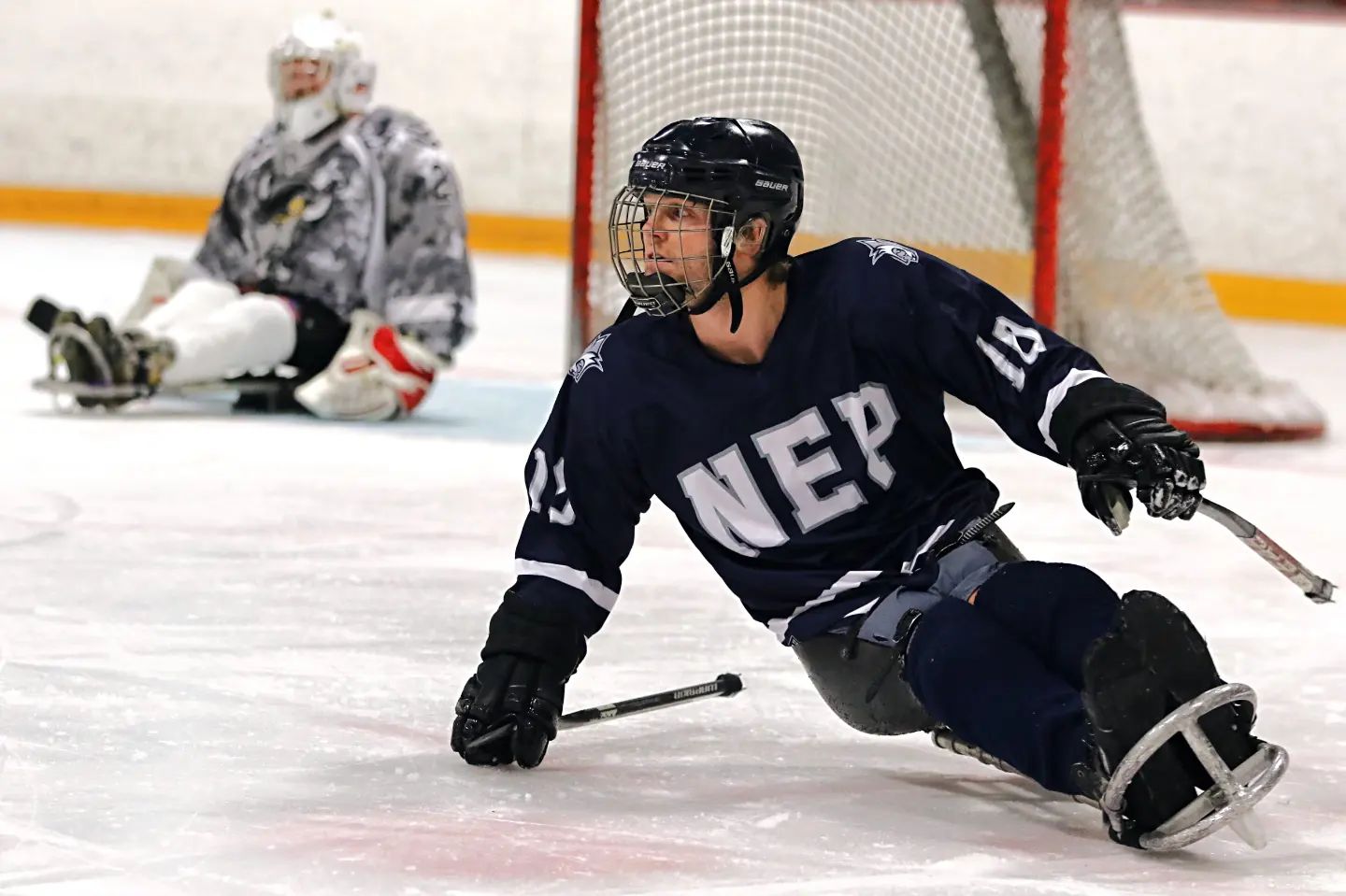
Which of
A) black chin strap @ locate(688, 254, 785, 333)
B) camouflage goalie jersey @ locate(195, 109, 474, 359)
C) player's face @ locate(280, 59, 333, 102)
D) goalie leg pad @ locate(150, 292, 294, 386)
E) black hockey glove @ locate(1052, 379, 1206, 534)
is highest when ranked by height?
black chin strap @ locate(688, 254, 785, 333)

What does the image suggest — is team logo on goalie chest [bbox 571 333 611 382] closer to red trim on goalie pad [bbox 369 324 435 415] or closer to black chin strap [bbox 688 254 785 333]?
black chin strap [bbox 688 254 785 333]

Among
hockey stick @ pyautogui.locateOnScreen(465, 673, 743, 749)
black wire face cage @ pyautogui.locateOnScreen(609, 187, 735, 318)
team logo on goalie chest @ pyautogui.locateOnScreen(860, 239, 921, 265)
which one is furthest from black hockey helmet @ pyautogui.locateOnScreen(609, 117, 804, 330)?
hockey stick @ pyautogui.locateOnScreen(465, 673, 743, 749)

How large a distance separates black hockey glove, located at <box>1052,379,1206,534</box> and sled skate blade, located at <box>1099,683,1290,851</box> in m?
0.18

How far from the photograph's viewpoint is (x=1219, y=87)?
9359 mm

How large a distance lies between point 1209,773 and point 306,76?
12.7 feet

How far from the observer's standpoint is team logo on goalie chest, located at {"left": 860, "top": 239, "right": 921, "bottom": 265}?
2072 millimetres

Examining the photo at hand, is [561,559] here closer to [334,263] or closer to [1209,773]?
[1209,773]

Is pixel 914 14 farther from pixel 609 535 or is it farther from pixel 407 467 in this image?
pixel 609 535

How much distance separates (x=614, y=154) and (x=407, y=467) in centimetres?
134

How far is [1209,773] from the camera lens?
1.68 m

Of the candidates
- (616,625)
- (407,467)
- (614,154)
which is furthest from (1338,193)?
(616,625)

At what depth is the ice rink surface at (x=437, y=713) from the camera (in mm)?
1743

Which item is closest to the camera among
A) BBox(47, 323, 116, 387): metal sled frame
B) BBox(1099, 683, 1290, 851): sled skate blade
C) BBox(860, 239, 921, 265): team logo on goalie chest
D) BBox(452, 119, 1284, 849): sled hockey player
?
BBox(1099, 683, 1290, 851): sled skate blade

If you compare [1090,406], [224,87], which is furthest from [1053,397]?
[224,87]
